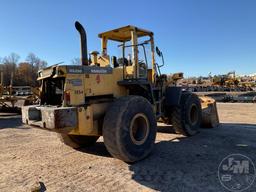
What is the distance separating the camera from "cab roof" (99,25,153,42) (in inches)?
272

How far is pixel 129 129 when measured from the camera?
17.8ft

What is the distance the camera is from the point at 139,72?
6703 millimetres

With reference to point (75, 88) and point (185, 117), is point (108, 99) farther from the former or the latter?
point (185, 117)

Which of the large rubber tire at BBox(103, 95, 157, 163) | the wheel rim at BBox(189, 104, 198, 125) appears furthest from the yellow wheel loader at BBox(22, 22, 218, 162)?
the wheel rim at BBox(189, 104, 198, 125)

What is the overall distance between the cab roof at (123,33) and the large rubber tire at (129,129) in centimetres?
203

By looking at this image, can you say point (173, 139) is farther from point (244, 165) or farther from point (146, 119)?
point (244, 165)

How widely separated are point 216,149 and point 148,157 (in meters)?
1.77

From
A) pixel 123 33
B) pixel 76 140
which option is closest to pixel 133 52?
pixel 123 33

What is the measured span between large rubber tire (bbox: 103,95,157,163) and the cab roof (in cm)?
203

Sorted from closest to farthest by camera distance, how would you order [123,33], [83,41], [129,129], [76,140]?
1. [129,129]
2. [83,41]
3. [76,140]
4. [123,33]

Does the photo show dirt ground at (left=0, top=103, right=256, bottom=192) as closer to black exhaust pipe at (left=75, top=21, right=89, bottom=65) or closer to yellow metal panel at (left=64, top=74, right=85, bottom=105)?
yellow metal panel at (left=64, top=74, right=85, bottom=105)

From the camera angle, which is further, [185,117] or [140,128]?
[185,117]

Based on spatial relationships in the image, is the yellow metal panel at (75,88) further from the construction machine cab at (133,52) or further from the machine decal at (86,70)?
the construction machine cab at (133,52)

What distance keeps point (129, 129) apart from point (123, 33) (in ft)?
10.2
